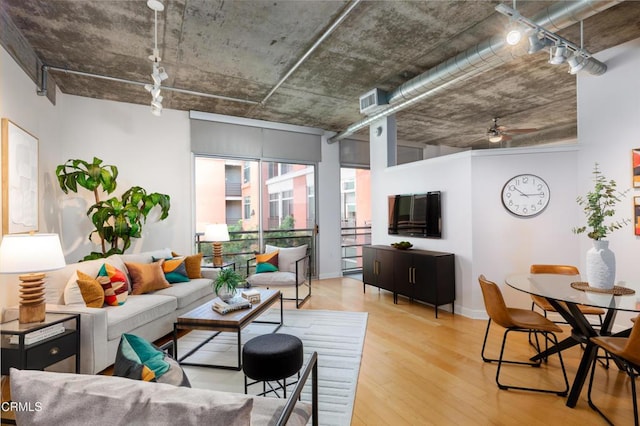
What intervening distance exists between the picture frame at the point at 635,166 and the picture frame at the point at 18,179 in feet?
20.7

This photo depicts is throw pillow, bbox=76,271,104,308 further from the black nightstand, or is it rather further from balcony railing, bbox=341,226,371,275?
balcony railing, bbox=341,226,371,275

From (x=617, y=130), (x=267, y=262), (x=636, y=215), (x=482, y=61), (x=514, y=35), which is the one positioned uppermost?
(x=482, y=61)

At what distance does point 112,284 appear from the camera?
3350mm

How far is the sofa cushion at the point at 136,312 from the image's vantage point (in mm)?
2939

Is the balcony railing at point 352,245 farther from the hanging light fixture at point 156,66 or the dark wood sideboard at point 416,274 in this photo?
the hanging light fixture at point 156,66

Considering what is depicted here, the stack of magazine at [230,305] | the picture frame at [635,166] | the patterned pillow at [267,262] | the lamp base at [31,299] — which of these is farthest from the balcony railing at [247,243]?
the picture frame at [635,166]

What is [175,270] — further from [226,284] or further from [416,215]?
[416,215]

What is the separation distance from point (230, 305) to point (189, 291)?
1129mm

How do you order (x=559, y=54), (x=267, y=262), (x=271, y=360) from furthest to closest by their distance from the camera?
(x=267, y=262) → (x=559, y=54) → (x=271, y=360)

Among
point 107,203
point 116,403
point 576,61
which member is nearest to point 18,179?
point 107,203

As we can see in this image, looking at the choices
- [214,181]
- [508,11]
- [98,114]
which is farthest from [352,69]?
[98,114]

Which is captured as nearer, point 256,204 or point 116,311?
point 116,311

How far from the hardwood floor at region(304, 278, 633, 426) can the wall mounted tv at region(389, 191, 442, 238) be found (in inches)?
55.2

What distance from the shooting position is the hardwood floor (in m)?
2.24
